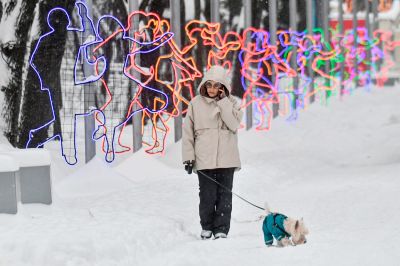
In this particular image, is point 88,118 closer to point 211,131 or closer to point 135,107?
point 135,107

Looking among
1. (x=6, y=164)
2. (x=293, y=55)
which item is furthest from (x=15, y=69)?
(x=293, y=55)

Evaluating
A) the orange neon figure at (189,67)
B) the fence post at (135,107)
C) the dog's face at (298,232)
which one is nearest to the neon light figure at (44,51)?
the orange neon figure at (189,67)

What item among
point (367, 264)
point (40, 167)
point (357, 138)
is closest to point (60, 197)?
point (40, 167)

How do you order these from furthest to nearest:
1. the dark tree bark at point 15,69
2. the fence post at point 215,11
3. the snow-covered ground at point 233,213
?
the fence post at point 215,11
the dark tree bark at point 15,69
the snow-covered ground at point 233,213

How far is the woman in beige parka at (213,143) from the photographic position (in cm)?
781

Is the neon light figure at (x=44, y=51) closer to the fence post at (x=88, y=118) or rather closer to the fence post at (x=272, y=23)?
the fence post at (x=88, y=118)

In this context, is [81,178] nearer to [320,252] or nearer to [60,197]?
[60,197]

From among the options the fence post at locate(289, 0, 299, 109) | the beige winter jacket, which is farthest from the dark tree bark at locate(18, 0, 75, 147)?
the fence post at locate(289, 0, 299, 109)

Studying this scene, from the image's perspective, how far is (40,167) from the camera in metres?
8.39

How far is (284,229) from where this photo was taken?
701cm

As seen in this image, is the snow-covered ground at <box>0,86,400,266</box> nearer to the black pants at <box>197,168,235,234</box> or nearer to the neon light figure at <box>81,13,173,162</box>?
the black pants at <box>197,168,235,234</box>

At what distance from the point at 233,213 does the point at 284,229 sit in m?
2.64

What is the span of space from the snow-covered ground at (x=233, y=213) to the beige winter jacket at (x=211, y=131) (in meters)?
0.71

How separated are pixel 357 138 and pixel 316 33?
26.0 feet
